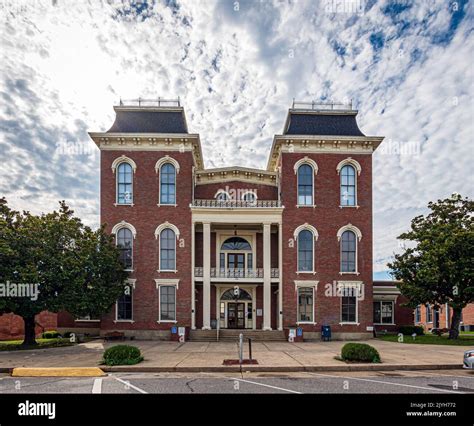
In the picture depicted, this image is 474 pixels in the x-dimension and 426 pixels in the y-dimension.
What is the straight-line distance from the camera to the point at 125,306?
92.3ft

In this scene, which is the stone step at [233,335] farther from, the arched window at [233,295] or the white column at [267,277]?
the arched window at [233,295]

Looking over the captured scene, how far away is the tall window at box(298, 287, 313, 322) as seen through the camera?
2838 centimetres

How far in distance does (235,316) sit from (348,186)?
12756mm

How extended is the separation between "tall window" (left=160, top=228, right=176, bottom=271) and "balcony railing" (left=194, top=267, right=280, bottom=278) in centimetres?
188

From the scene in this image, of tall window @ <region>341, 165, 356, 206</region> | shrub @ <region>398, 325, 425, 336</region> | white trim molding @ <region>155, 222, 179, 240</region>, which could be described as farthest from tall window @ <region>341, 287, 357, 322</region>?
white trim molding @ <region>155, 222, 179, 240</region>

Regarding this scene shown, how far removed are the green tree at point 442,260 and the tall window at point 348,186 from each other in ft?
13.9

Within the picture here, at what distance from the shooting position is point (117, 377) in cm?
1298

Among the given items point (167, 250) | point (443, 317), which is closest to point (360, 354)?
point (167, 250)

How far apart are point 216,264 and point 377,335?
1324cm

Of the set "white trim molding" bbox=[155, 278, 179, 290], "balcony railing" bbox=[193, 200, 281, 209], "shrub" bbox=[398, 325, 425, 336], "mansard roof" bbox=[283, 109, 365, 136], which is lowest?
"shrub" bbox=[398, 325, 425, 336]

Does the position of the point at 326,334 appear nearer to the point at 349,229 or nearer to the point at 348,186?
the point at 349,229

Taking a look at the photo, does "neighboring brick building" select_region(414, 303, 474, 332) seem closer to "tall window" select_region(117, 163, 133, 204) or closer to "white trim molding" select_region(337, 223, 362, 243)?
"white trim molding" select_region(337, 223, 362, 243)

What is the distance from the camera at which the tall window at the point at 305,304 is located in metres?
28.4
